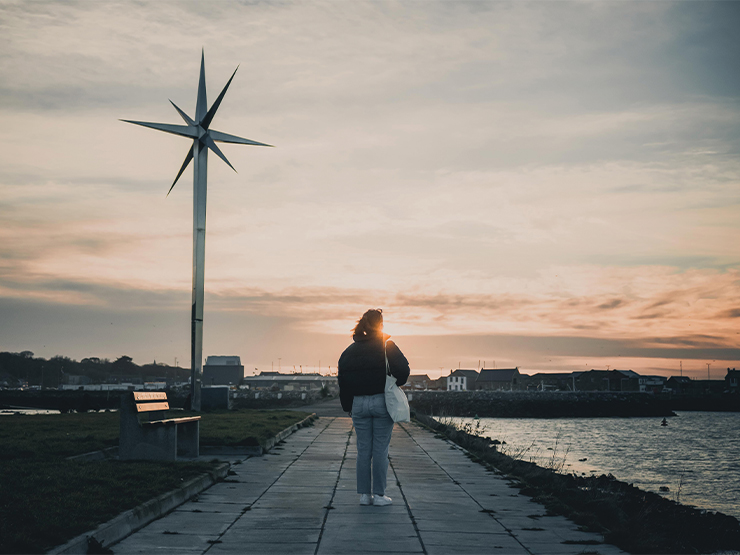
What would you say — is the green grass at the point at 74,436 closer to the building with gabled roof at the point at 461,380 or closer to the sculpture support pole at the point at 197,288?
the sculpture support pole at the point at 197,288

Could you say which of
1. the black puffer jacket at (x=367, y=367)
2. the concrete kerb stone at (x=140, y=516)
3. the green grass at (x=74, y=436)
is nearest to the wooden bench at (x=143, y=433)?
the concrete kerb stone at (x=140, y=516)

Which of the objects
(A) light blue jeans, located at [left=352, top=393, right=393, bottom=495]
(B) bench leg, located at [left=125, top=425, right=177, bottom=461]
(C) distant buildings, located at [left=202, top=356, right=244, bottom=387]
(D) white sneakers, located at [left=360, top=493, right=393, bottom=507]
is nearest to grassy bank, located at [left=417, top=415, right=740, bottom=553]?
(D) white sneakers, located at [left=360, top=493, right=393, bottom=507]

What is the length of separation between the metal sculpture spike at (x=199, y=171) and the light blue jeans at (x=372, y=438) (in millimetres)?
17966

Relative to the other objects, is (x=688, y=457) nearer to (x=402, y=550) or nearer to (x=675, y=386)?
(x=402, y=550)

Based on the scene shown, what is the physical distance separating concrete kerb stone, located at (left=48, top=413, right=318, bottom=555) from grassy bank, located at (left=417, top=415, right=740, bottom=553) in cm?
436

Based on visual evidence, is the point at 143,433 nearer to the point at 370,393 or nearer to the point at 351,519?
the point at 370,393

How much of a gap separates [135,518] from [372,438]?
2.79 m

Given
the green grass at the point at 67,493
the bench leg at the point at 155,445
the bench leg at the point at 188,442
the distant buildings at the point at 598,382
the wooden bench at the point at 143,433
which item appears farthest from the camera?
the distant buildings at the point at 598,382

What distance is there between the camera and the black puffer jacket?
7789mm

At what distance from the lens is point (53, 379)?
194 metres

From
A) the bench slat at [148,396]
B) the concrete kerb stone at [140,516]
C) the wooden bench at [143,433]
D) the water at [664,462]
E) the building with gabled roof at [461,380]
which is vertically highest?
the bench slat at [148,396]

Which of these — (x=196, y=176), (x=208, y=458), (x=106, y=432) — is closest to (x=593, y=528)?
(x=208, y=458)

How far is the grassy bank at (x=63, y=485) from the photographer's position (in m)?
A: 5.48

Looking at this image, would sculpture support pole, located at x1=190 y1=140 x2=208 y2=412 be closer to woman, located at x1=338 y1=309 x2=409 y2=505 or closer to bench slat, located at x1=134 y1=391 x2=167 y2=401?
bench slat, located at x1=134 y1=391 x2=167 y2=401
